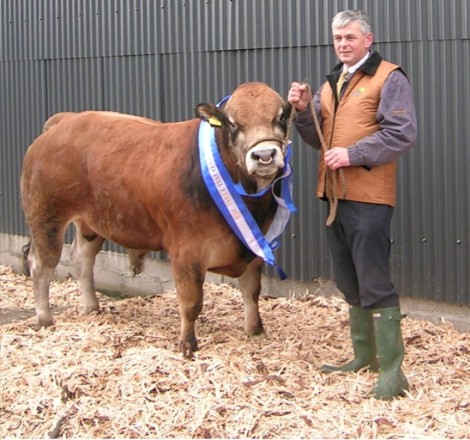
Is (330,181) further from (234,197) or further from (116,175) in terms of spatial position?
(116,175)

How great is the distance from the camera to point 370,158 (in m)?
6.01

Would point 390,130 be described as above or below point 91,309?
above

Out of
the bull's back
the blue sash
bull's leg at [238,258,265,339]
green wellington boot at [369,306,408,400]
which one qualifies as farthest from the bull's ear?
green wellington boot at [369,306,408,400]

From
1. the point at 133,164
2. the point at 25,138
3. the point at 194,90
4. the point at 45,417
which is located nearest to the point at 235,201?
the point at 133,164

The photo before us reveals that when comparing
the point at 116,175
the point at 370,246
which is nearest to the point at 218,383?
the point at 370,246

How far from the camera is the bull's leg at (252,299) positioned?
7.72 meters

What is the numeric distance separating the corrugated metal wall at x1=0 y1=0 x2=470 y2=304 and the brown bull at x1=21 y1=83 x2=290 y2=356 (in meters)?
1.43

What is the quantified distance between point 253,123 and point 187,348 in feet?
5.61

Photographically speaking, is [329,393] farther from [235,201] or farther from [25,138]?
[25,138]

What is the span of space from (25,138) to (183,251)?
521cm

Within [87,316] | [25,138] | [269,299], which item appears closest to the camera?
[87,316]

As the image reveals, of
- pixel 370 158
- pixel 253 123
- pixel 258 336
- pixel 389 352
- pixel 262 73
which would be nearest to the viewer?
pixel 370 158

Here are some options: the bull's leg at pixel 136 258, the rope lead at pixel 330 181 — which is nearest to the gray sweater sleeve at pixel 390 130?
the rope lead at pixel 330 181

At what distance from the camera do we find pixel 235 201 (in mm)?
6945
